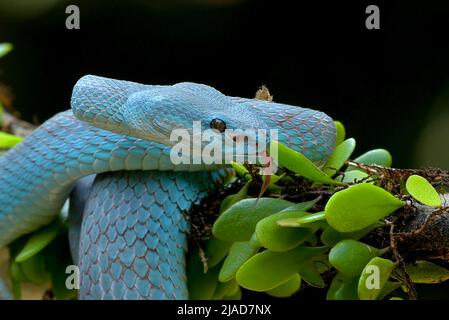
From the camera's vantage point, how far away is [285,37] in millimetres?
3012

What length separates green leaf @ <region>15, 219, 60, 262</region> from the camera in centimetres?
130

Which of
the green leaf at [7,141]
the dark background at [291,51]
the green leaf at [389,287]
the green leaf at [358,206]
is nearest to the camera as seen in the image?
the green leaf at [358,206]

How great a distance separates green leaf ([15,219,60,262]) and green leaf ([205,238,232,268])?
376 mm

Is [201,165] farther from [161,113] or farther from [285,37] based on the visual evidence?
[285,37]

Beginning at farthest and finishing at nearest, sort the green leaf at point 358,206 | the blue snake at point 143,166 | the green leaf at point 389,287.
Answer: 1. the blue snake at point 143,166
2. the green leaf at point 389,287
3. the green leaf at point 358,206

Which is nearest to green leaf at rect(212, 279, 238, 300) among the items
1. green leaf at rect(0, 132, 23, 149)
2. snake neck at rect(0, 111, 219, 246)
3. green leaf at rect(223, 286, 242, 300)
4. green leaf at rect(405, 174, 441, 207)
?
green leaf at rect(223, 286, 242, 300)

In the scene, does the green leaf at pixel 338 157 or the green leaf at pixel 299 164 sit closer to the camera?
the green leaf at pixel 299 164

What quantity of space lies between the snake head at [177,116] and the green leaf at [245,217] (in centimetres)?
9

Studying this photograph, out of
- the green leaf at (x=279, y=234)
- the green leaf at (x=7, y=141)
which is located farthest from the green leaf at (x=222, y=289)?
the green leaf at (x=7, y=141)

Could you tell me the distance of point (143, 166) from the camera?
1.15 m

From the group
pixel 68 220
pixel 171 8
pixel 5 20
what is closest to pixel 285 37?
pixel 171 8

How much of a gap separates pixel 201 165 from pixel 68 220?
380mm

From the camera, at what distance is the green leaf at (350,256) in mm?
884

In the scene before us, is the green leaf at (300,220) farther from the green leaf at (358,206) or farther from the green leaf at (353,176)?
the green leaf at (353,176)
